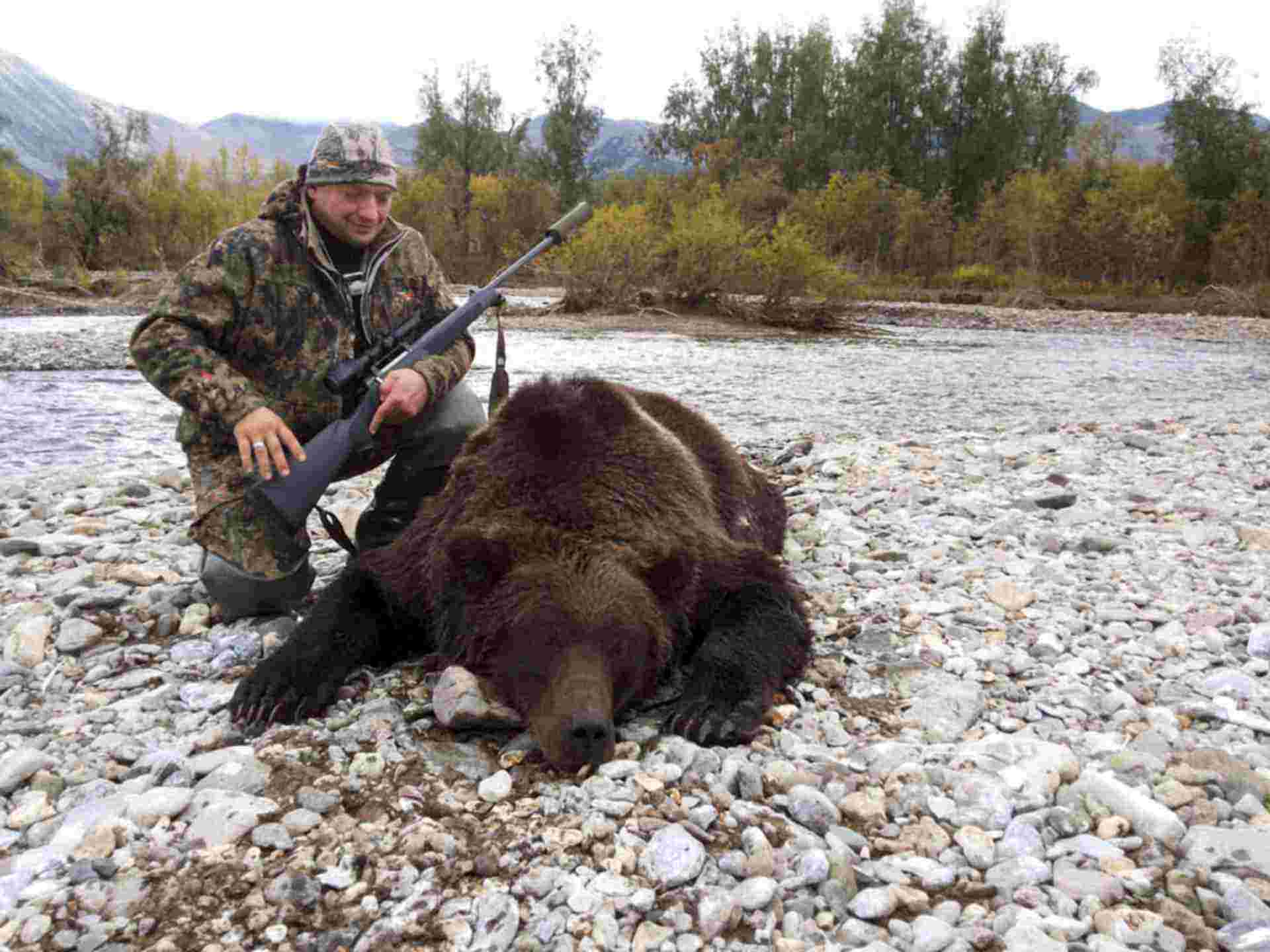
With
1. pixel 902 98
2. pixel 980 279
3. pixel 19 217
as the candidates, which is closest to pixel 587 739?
pixel 19 217

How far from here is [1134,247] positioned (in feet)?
110

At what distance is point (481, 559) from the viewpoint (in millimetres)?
2607

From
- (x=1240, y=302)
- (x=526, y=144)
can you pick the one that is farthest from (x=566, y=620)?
(x=526, y=144)

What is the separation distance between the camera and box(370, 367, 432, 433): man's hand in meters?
3.37

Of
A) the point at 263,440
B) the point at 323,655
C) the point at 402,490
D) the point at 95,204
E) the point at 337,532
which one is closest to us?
the point at 323,655

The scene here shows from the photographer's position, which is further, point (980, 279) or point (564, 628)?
point (980, 279)

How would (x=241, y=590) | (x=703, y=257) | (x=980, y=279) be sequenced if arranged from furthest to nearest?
(x=980, y=279) → (x=703, y=257) → (x=241, y=590)

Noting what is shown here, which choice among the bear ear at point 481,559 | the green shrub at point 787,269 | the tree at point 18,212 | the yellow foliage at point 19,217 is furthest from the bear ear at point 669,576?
the tree at point 18,212

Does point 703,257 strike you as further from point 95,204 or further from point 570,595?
point 95,204

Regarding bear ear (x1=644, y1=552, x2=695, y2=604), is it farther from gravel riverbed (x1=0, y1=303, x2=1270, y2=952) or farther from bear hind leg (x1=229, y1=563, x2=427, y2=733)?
bear hind leg (x1=229, y1=563, x2=427, y2=733)

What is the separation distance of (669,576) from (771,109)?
2109 inches

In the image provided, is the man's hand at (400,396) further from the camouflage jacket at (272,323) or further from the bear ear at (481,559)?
the bear ear at (481,559)

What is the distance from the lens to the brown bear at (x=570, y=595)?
96.7 inches

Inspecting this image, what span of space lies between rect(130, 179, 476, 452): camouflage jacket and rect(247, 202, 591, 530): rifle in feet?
0.35
